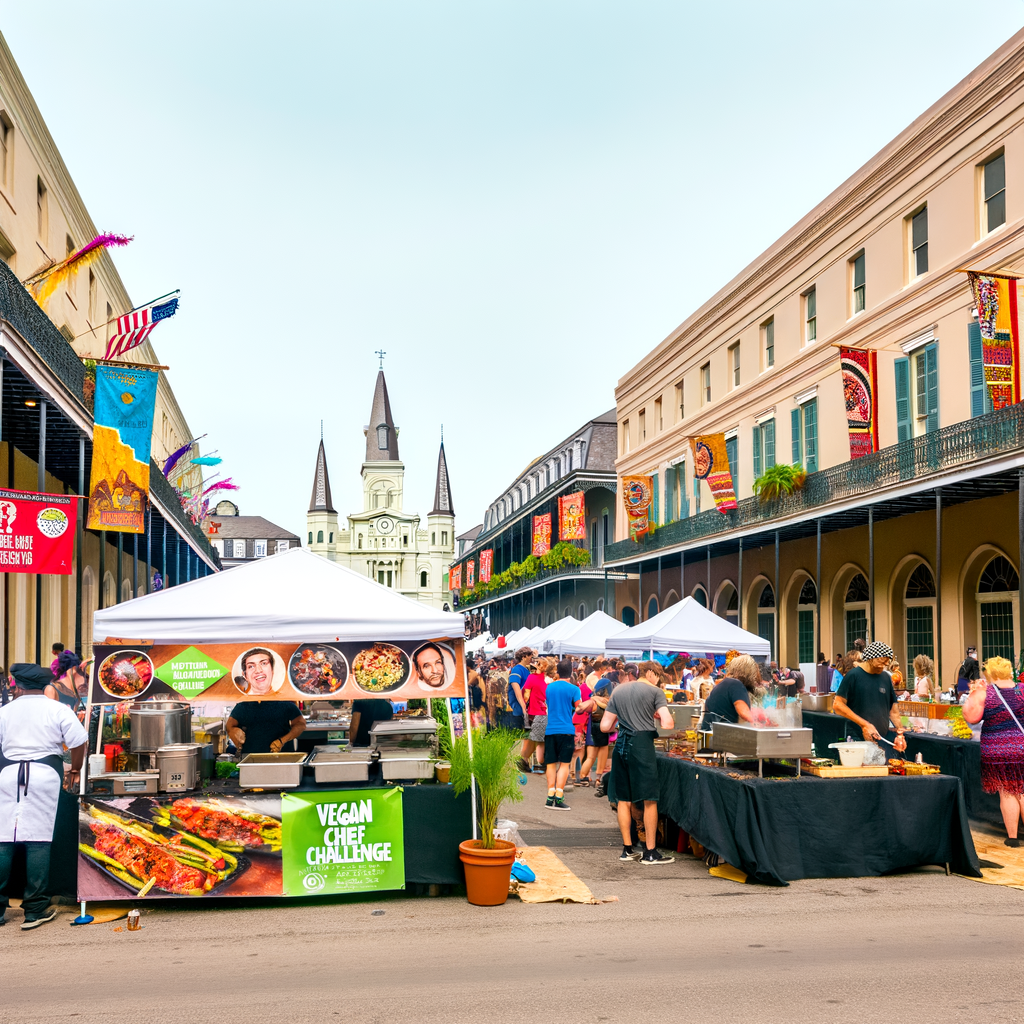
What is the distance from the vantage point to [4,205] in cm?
1791

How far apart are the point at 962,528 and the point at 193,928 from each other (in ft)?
58.7

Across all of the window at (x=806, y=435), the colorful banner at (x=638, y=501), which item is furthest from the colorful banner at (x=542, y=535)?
the window at (x=806, y=435)

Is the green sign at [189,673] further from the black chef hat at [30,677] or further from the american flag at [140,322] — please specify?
the american flag at [140,322]

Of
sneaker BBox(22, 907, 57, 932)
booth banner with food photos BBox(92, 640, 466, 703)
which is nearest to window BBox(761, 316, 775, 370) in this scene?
booth banner with food photos BBox(92, 640, 466, 703)

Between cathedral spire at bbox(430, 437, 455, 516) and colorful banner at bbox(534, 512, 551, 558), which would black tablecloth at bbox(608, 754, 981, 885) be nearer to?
colorful banner at bbox(534, 512, 551, 558)

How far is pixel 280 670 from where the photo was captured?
8.13 metres

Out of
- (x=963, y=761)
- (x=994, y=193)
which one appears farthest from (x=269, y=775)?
(x=994, y=193)

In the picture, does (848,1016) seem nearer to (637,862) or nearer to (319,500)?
(637,862)

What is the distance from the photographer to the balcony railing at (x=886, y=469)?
55.9ft

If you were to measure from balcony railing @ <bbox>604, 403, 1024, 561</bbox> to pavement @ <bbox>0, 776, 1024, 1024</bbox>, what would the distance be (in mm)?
10871

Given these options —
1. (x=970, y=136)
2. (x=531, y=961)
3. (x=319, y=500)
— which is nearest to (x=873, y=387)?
(x=970, y=136)

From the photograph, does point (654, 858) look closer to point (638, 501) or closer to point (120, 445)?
point (120, 445)

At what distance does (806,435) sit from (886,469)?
6.17 metres

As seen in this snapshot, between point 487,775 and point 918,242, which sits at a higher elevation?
point 918,242
